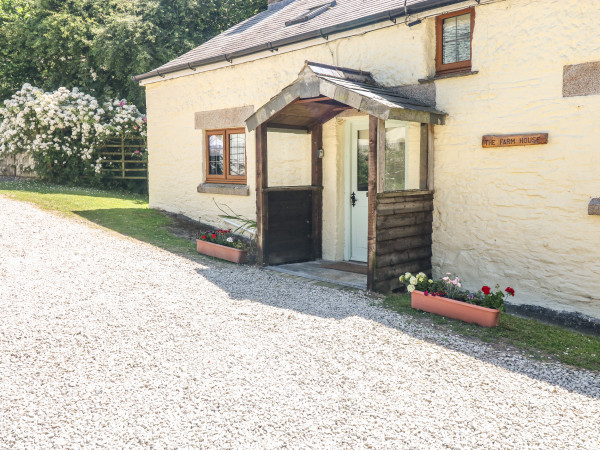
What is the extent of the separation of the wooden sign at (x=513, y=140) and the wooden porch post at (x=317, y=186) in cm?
299

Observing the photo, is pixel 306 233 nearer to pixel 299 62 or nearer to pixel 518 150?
pixel 299 62

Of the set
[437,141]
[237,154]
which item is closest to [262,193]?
[437,141]

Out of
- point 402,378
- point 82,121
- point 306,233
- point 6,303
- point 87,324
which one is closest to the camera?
point 402,378

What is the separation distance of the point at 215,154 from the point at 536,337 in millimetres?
7591

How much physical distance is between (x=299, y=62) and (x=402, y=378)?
6400 millimetres

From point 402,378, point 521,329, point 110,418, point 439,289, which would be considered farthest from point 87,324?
point 521,329

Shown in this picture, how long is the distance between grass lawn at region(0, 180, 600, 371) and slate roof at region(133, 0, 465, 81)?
10.6 feet

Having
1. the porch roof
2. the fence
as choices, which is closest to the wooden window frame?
the porch roof

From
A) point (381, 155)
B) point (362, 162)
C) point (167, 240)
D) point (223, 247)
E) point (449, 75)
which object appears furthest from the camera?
point (167, 240)

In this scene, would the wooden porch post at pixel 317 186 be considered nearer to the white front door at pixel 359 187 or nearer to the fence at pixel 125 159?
the white front door at pixel 359 187

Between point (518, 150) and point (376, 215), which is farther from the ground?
point (518, 150)

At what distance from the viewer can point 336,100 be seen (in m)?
7.22

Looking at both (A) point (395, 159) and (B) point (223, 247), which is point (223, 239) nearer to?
(B) point (223, 247)

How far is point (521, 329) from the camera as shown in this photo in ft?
18.3
